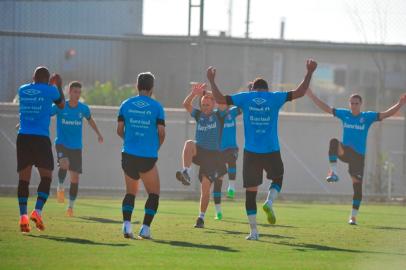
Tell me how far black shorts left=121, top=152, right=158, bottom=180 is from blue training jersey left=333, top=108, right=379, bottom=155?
5.38 meters

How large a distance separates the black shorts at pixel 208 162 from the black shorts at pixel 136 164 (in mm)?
2901

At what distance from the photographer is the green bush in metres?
27.5

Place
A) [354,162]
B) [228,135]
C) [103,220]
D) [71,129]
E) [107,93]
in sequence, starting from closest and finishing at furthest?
[103,220]
[354,162]
[71,129]
[228,135]
[107,93]

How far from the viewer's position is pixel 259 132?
12422 millimetres

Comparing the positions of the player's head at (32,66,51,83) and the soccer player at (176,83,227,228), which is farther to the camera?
the soccer player at (176,83,227,228)

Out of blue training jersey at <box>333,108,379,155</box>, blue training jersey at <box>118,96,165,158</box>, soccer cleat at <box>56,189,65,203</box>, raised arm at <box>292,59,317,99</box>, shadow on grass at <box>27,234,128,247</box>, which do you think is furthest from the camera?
soccer cleat at <box>56,189,65,203</box>

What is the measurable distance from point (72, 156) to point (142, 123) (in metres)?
4.94

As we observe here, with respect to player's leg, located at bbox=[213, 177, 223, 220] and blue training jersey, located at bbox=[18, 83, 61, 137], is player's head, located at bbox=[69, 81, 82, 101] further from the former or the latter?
blue training jersey, located at bbox=[18, 83, 61, 137]

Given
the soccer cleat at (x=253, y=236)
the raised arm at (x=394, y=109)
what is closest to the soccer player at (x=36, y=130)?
the soccer cleat at (x=253, y=236)

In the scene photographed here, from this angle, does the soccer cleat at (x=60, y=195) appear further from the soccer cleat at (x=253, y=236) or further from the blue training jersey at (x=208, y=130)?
the soccer cleat at (x=253, y=236)

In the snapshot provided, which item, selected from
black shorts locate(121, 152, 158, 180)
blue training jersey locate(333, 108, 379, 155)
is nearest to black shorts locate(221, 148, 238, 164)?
blue training jersey locate(333, 108, 379, 155)

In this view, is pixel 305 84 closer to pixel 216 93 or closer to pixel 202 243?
pixel 216 93

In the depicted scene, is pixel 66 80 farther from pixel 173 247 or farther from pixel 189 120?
pixel 173 247

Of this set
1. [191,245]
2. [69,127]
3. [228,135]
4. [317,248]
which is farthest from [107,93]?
[317,248]
